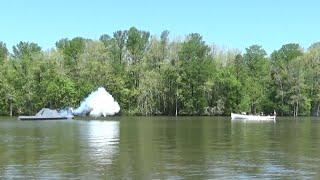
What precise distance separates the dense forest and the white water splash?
8.43 meters

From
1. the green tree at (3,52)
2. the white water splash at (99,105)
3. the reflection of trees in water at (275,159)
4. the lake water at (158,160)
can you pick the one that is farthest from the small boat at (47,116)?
the reflection of trees in water at (275,159)

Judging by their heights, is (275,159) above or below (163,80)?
below

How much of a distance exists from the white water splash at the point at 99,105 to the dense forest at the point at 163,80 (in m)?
8.43

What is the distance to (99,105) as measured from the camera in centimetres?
13625

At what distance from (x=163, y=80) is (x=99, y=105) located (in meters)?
25.6

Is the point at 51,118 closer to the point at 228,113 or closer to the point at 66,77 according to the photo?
the point at 66,77

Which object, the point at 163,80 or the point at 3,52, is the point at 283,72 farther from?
the point at 3,52

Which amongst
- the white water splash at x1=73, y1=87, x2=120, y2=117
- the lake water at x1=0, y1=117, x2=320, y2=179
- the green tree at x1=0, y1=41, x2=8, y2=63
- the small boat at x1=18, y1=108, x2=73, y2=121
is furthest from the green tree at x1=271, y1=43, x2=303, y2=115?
the lake water at x1=0, y1=117, x2=320, y2=179

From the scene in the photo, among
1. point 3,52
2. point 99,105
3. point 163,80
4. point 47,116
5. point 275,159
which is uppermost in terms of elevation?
point 3,52

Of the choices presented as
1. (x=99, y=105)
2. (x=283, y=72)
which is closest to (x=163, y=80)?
(x=99, y=105)

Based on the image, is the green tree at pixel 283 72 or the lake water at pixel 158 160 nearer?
the lake water at pixel 158 160

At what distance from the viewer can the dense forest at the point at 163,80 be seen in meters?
150

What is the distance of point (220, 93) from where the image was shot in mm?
156625

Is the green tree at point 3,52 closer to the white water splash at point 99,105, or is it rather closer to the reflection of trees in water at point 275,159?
the white water splash at point 99,105
